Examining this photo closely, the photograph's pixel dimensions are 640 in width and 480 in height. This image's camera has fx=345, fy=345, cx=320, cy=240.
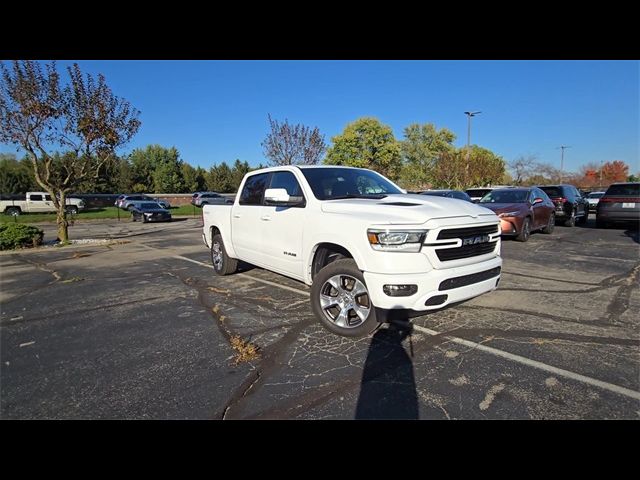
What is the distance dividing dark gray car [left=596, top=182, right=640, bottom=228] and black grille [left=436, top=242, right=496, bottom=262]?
1239cm

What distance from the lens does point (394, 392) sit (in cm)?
269

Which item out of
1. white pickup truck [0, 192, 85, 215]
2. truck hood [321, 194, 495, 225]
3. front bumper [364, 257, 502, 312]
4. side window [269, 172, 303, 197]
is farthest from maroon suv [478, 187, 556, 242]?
white pickup truck [0, 192, 85, 215]

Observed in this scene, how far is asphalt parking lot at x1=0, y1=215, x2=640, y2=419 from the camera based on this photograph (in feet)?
8.39

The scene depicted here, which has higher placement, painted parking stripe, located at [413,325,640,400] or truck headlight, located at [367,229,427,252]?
truck headlight, located at [367,229,427,252]

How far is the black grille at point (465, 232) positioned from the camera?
3350 millimetres

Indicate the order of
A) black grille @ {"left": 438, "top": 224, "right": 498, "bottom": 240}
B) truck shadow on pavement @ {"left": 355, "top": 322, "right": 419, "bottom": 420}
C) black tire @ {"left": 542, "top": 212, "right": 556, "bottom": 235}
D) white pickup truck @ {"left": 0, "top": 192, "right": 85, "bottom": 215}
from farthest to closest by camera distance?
white pickup truck @ {"left": 0, "top": 192, "right": 85, "bottom": 215}
black tire @ {"left": 542, "top": 212, "right": 556, "bottom": 235}
black grille @ {"left": 438, "top": 224, "right": 498, "bottom": 240}
truck shadow on pavement @ {"left": 355, "top": 322, "right": 419, "bottom": 420}

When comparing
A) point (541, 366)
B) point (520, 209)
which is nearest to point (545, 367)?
point (541, 366)

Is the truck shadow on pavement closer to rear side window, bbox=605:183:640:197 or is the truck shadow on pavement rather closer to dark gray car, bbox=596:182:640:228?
dark gray car, bbox=596:182:640:228
